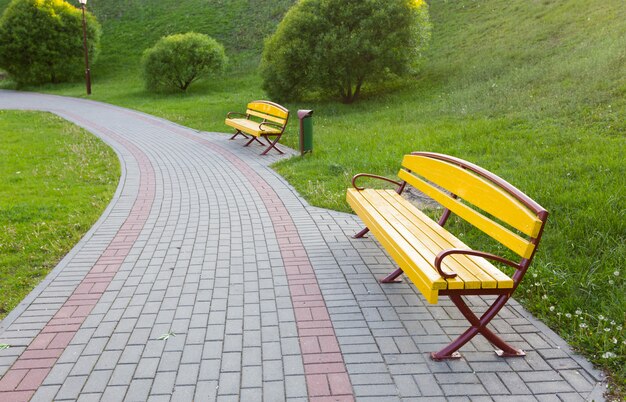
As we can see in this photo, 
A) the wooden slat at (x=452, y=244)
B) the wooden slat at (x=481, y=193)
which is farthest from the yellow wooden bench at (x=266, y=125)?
the wooden slat at (x=481, y=193)

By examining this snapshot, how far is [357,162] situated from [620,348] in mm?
5680

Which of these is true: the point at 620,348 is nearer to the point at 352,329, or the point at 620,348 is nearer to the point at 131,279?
the point at 352,329

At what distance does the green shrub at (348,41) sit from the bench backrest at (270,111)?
3934mm

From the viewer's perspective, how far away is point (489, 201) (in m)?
3.71

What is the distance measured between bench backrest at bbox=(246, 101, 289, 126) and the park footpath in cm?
472

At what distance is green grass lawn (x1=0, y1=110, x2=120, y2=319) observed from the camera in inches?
196

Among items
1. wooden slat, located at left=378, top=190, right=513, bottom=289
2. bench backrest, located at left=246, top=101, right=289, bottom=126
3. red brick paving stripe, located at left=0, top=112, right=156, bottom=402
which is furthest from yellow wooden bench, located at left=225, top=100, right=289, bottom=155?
wooden slat, located at left=378, top=190, right=513, bottom=289

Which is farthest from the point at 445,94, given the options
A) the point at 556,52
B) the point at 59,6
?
the point at 59,6

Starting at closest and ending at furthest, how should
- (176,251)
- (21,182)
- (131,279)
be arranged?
(131,279)
(176,251)
(21,182)

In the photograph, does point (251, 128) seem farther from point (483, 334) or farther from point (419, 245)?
point (483, 334)

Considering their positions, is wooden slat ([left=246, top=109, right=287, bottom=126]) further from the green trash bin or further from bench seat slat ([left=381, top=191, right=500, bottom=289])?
bench seat slat ([left=381, top=191, right=500, bottom=289])

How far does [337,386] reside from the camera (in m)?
3.07

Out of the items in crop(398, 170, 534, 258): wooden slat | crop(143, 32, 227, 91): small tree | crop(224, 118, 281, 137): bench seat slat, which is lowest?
crop(224, 118, 281, 137): bench seat slat

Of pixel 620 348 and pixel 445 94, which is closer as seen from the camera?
pixel 620 348
